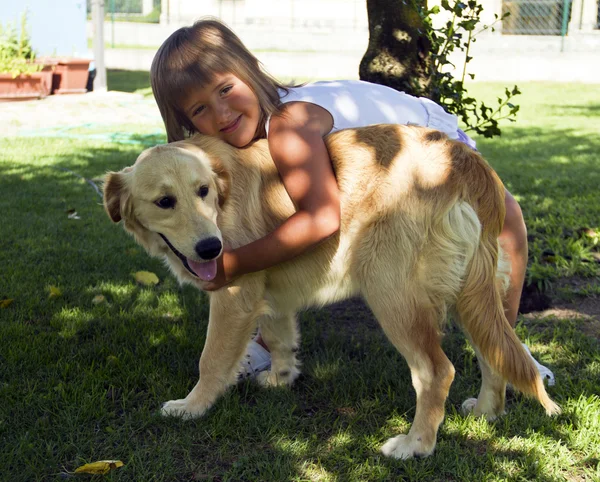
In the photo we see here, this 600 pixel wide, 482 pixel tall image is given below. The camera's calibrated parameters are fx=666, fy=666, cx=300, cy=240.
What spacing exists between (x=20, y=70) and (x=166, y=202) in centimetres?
1086

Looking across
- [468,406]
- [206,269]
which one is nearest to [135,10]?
[206,269]

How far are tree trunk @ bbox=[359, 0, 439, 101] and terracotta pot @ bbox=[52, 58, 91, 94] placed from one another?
1023 centimetres

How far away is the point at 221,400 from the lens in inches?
123

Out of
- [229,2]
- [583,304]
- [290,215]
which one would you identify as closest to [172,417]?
[290,215]

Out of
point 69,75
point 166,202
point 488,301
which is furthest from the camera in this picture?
point 69,75

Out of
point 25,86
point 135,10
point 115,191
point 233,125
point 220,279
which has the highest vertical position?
point 135,10

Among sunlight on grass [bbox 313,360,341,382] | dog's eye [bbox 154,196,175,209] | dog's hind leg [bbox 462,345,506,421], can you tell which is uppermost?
dog's eye [bbox 154,196,175,209]

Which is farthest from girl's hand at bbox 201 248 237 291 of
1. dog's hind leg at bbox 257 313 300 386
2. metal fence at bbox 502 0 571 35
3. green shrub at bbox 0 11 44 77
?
metal fence at bbox 502 0 571 35

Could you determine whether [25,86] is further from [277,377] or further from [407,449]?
[407,449]

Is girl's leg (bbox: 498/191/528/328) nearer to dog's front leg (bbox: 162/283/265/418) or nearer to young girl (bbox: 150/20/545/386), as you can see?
young girl (bbox: 150/20/545/386)

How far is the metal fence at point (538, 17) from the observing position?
20.1 metres

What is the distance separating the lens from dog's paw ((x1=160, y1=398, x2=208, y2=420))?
117 inches

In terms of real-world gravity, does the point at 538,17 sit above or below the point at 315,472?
above

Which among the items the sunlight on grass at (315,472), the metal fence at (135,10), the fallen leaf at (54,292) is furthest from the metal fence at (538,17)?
the sunlight on grass at (315,472)
